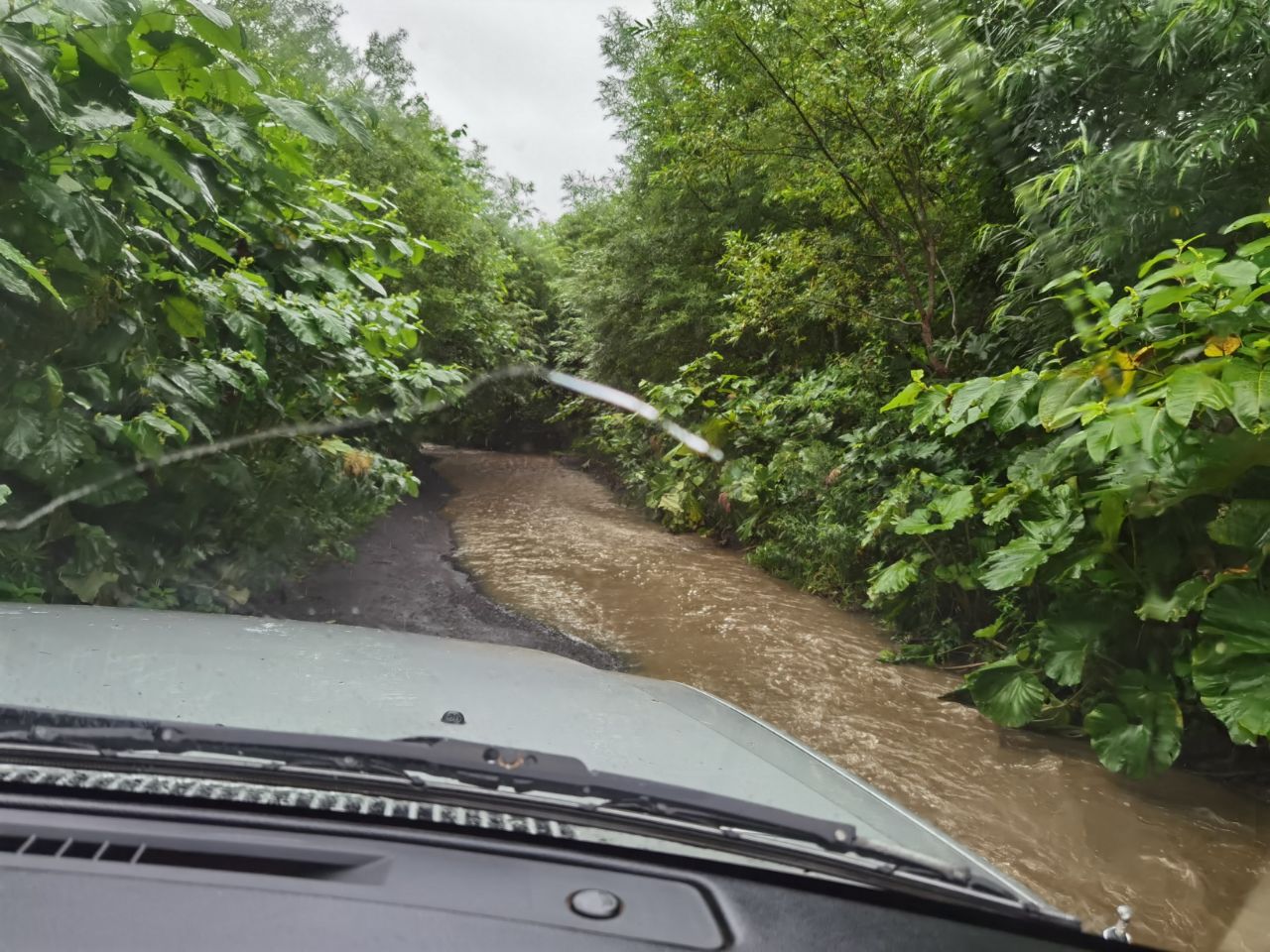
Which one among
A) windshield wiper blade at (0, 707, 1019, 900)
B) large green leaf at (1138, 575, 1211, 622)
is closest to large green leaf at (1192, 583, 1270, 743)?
large green leaf at (1138, 575, 1211, 622)

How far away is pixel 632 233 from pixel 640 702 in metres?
11.9

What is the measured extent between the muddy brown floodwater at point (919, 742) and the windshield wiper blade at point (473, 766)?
241 cm

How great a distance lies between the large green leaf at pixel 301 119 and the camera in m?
2.98

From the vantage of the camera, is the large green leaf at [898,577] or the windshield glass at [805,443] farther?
the large green leaf at [898,577]

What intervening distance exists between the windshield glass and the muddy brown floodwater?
0.03 metres

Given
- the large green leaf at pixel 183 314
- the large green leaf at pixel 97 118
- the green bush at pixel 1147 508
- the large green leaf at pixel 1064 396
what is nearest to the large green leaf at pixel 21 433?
the large green leaf at pixel 183 314

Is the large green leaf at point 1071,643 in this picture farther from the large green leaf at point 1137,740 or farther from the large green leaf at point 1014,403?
the large green leaf at point 1014,403

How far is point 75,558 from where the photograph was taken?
391 cm

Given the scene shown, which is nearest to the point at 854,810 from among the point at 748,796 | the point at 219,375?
the point at 748,796

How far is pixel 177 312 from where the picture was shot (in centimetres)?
380

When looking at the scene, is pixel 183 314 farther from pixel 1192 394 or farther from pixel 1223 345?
pixel 1223 345

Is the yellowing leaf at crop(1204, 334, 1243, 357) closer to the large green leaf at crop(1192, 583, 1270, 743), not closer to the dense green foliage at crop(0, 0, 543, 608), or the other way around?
the large green leaf at crop(1192, 583, 1270, 743)

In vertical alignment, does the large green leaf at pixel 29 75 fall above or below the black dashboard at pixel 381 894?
above

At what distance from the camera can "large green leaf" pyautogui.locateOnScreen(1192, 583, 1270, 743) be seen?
3.20 metres
